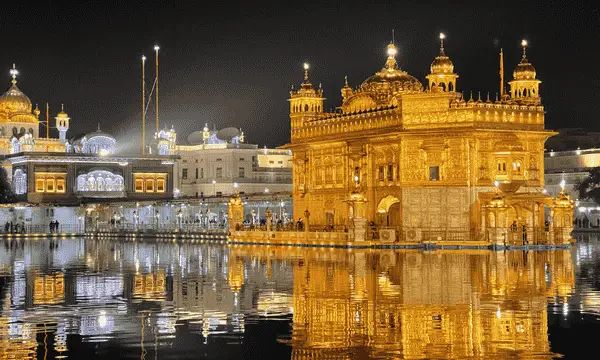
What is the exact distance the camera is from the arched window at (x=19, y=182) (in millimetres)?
92062

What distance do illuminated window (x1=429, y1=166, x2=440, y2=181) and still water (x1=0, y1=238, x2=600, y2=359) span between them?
14090mm

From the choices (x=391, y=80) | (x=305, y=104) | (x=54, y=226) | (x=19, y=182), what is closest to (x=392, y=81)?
(x=391, y=80)

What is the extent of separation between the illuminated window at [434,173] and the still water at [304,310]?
14.1 m

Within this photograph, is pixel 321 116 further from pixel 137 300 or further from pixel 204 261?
pixel 137 300

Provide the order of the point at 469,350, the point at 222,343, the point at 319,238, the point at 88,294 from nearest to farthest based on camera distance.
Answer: the point at 469,350 < the point at 222,343 < the point at 88,294 < the point at 319,238

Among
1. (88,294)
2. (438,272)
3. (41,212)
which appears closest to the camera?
(88,294)

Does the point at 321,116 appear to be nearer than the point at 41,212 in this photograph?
Yes

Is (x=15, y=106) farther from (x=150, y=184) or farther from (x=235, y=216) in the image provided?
(x=235, y=216)

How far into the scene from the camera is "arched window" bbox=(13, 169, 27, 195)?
92.1m

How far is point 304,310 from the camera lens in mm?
20172

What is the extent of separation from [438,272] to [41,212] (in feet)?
212

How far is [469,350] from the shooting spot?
15008 millimetres

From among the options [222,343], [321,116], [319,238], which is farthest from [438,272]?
[321,116]

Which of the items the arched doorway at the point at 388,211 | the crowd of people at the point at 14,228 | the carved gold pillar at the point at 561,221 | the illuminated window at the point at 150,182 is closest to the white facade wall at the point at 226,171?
the illuminated window at the point at 150,182
